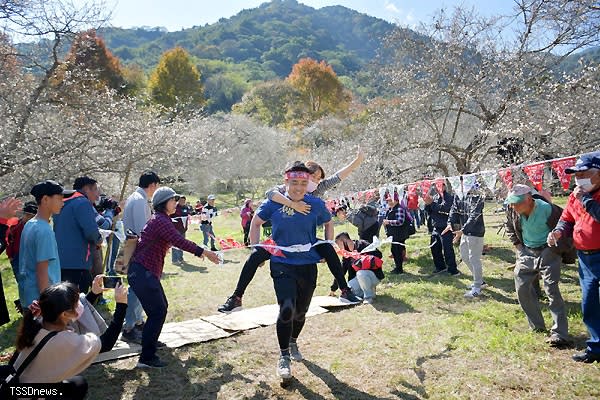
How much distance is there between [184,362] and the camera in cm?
469

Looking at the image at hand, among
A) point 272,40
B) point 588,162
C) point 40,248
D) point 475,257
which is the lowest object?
point 475,257

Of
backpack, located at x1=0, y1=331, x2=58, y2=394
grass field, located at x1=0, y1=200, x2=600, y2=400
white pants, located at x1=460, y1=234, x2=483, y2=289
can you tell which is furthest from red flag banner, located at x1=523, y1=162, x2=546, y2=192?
backpack, located at x1=0, y1=331, x2=58, y2=394

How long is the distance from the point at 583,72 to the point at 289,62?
7827 centimetres

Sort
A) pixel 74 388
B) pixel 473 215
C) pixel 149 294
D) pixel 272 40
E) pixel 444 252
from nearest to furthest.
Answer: pixel 74 388 < pixel 149 294 < pixel 473 215 < pixel 444 252 < pixel 272 40

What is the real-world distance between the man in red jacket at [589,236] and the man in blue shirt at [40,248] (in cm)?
462

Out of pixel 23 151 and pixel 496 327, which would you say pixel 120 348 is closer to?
pixel 496 327

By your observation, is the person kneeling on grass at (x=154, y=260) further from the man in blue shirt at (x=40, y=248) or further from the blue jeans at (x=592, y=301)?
the blue jeans at (x=592, y=301)

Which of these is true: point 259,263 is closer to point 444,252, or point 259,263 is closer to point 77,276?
point 77,276

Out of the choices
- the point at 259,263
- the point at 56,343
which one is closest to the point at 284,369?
the point at 259,263

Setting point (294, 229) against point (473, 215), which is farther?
point (473, 215)

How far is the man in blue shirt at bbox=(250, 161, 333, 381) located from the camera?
4016 millimetres

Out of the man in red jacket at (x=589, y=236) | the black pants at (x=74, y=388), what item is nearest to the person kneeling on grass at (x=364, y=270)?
the man in red jacket at (x=589, y=236)

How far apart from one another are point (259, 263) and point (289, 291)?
1208 millimetres

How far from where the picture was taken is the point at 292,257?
13.4ft
